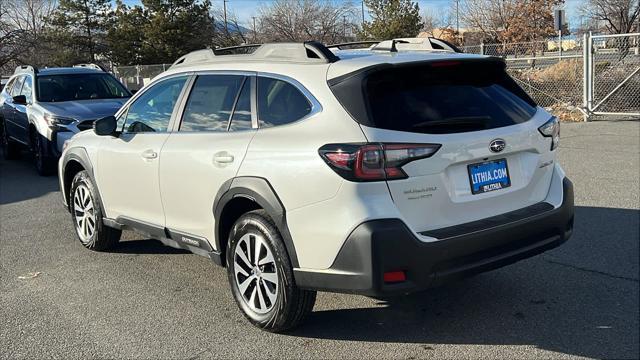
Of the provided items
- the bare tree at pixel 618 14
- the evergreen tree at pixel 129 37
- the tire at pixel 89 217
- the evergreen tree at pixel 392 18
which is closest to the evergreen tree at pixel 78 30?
the evergreen tree at pixel 129 37

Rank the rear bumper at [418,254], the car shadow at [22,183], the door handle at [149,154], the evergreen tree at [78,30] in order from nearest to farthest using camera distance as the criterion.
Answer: the rear bumper at [418,254]
the door handle at [149,154]
the car shadow at [22,183]
the evergreen tree at [78,30]

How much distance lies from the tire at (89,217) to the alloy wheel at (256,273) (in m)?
2.17

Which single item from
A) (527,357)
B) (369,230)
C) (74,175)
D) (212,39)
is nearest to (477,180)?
(369,230)

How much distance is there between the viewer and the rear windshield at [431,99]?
11.3 feet

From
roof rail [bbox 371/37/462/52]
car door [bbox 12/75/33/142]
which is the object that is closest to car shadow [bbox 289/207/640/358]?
roof rail [bbox 371/37/462/52]

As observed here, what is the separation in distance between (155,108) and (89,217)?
1561mm

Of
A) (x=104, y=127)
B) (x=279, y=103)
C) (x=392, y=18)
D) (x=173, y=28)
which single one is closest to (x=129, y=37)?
(x=173, y=28)

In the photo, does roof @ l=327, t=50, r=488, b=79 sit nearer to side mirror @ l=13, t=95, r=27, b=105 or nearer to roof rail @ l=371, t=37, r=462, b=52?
roof rail @ l=371, t=37, r=462, b=52

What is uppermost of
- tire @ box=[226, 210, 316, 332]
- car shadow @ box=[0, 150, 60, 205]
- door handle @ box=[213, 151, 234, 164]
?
door handle @ box=[213, 151, 234, 164]

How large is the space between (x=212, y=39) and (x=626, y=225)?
43.8m

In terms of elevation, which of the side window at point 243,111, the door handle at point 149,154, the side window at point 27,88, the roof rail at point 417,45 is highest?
the roof rail at point 417,45

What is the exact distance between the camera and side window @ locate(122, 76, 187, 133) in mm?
4844

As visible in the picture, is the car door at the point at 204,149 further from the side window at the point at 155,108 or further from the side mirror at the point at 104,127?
the side mirror at the point at 104,127

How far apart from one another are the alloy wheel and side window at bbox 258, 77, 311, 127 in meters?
0.75
